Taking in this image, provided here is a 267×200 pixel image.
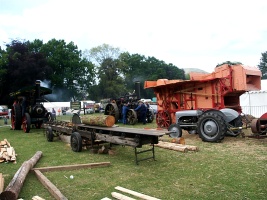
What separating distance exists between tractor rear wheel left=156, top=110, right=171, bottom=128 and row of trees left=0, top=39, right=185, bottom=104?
23861mm

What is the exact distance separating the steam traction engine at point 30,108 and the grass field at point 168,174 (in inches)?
268

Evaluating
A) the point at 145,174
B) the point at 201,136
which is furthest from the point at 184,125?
the point at 145,174

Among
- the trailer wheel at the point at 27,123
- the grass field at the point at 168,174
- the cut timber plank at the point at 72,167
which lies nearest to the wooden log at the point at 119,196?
the grass field at the point at 168,174

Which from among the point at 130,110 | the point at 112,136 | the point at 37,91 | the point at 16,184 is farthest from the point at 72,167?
the point at 130,110

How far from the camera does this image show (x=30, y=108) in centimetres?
1440

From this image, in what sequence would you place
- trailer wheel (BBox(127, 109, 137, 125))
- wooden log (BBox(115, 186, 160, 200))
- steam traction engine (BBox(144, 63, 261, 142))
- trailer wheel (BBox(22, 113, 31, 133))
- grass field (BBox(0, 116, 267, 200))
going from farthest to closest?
trailer wheel (BBox(127, 109, 137, 125)) < trailer wheel (BBox(22, 113, 31, 133)) < steam traction engine (BBox(144, 63, 261, 142)) < grass field (BBox(0, 116, 267, 200)) < wooden log (BBox(115, 186, 160, 200))

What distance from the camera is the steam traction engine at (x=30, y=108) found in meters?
14.2

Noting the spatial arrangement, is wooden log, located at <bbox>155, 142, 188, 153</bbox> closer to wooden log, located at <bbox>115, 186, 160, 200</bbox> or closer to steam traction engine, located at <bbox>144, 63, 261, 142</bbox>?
steam traction engine, located at <bbox>144, 63, 261, 142</bbox>

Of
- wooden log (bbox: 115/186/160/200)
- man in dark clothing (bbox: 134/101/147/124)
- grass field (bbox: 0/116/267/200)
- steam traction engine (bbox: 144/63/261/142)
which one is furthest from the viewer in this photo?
man in dark clothing (bbox: 134/101/147/124)

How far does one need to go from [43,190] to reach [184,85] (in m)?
A: 8.29

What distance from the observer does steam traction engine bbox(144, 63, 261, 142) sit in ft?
27.9

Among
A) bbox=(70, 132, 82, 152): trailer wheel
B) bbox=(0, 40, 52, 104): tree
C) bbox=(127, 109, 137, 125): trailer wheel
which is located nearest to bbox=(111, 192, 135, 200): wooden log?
bbox=(70, 132, 82, 152): trailer wheel

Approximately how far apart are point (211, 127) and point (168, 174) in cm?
378

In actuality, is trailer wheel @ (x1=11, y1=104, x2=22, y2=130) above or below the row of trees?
below
